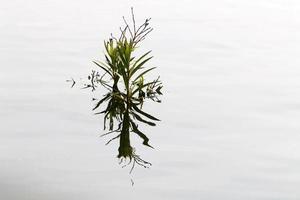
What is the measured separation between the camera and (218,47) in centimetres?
1175

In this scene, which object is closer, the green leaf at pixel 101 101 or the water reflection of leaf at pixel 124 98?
the water reflection of leaf at pixel 124 98

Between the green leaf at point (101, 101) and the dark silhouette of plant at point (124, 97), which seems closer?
the dark silhouette of plant at point (124, 97)

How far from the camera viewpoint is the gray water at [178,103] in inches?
243

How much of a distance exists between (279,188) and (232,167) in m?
0.56

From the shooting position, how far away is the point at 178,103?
8.51 m

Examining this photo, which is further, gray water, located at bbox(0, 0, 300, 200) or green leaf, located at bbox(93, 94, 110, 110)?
green leaf, located at bbox(93, 94, 110, 110)

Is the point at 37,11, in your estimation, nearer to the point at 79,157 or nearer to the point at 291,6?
the point at 291,6

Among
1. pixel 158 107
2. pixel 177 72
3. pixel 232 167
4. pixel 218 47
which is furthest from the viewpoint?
pixel 218 47

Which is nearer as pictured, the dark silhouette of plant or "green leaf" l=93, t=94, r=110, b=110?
the dark silhouette of plant

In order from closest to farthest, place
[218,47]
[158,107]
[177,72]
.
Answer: [158,107]
[177,72]
[218,47]

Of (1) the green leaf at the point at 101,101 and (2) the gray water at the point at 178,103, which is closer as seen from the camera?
(2) the gray water at the point at 178,103

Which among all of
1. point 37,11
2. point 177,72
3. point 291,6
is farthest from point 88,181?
point 291,6

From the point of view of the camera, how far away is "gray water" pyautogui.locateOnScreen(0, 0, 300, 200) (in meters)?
6.16

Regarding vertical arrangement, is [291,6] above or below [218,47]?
above
